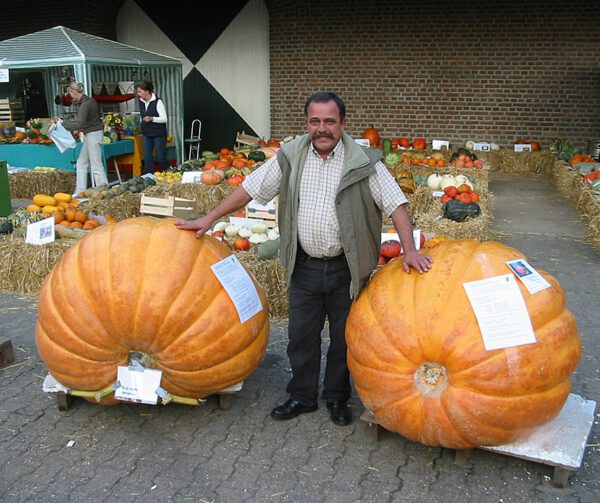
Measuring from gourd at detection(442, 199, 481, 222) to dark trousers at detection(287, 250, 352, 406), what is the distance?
388 cm

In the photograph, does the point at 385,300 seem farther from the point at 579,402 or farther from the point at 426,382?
the point at 579,402

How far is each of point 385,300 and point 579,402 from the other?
49.7 inches

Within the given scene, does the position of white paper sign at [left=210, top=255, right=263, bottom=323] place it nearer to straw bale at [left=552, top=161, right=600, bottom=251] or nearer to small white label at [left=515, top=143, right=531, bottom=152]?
straw bale at [left=552, top=161, right=600, bottom=251]

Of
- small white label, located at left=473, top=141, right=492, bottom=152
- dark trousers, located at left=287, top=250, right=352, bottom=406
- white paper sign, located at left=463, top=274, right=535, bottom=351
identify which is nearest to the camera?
white paper sign, located at left=463, top=274, right=535, bottom=351

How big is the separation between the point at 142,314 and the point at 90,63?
30.1 feet

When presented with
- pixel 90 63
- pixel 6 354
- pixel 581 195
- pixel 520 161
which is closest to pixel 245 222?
pixel 6 354

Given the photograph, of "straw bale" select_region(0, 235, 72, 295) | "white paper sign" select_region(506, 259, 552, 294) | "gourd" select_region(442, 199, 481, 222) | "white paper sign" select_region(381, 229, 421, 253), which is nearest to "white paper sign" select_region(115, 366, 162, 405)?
"white paper sign" select_region(506, 259, 552, 294)

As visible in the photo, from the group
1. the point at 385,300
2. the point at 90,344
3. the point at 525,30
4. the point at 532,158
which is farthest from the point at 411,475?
the point at 525,30

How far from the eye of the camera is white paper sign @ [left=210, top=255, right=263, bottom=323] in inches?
129

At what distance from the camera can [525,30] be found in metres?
13.0

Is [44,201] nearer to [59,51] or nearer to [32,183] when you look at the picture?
[32,183]

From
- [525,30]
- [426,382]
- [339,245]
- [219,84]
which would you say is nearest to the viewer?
[426,382]

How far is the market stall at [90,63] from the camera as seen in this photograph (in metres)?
11.0

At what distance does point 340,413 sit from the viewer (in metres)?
3.53
